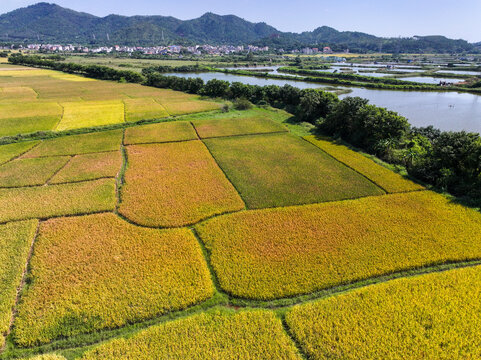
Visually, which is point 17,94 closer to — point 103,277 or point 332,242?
point 103,277

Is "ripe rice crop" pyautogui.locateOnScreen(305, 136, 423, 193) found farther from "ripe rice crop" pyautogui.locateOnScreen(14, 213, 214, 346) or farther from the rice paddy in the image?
"ripe rice crop" pyautogui.locateOnScreen(14, 213, 214, 346)

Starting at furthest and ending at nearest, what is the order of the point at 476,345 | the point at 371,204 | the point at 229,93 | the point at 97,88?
the point at 97,88, the point at 229,93, the point at 371,204, the point at 476,345

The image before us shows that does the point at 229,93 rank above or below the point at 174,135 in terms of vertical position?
above

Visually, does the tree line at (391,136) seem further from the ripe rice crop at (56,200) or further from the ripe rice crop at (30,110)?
the ripe rice crop at (30,110)

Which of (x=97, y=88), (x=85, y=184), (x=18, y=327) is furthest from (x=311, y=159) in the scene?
(x=97, y=88)

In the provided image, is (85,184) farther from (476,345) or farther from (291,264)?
(476,345)

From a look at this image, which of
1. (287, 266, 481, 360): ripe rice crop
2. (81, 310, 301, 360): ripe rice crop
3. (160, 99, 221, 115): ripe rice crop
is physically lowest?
(81, 310, 301, 360): ripe rice crop

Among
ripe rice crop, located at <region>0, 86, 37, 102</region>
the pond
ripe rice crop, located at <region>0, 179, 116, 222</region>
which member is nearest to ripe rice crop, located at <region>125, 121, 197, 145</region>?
ripe rice crop, located at <region>0, 179, 116, 222</region>
